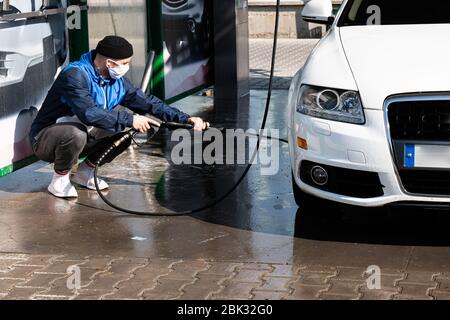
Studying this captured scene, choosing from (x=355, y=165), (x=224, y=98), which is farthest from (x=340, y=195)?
(x=224, y=98)

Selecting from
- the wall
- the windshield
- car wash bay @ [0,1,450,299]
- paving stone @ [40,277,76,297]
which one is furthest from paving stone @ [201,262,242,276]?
the windshield

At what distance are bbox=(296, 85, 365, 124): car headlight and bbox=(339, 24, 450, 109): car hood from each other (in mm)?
74

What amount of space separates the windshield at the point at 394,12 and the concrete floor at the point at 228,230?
1314mm

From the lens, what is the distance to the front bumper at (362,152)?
571cm

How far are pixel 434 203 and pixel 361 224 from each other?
0.77 meters

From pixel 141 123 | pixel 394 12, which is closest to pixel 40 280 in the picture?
pixel 141 123

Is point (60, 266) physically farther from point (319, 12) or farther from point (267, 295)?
point (319, 12)

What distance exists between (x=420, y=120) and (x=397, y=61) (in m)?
0.45

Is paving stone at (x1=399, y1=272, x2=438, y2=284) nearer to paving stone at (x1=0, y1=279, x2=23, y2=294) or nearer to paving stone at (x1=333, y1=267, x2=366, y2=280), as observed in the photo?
paving stone at (x1=333, y1=267, x2=366, y2=280)

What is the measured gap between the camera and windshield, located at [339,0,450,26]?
6918 millimetres
